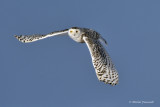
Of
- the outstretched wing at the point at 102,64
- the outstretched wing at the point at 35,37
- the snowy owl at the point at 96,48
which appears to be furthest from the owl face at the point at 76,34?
the outstretched wing at the point at 102,64

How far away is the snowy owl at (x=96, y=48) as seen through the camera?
28.9 metres

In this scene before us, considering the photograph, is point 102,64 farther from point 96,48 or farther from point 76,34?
point 76,34

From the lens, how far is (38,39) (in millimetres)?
33281

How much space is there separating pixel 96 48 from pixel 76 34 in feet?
9.19

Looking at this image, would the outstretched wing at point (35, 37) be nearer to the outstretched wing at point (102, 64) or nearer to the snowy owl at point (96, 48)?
the snowy owl at point (96, 48)

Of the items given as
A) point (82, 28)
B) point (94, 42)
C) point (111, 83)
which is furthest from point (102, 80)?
point (82, 28)

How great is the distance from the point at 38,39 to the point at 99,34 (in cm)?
337

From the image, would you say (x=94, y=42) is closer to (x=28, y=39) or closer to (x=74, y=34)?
(x=74, y=34)

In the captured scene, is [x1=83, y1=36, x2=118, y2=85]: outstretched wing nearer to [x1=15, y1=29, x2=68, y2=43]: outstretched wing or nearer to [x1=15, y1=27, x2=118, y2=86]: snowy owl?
[x1=15, y1=27, x2=118, y2=86]: snowy owl

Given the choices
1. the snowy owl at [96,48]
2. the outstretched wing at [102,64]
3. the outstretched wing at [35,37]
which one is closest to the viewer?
the outstretched wing at [102,64]

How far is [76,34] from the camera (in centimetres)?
3256

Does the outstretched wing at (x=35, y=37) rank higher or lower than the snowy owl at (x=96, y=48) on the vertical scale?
higher

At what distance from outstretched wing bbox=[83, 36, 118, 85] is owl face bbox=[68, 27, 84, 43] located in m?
1.87

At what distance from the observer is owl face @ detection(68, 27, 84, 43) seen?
3256cm
